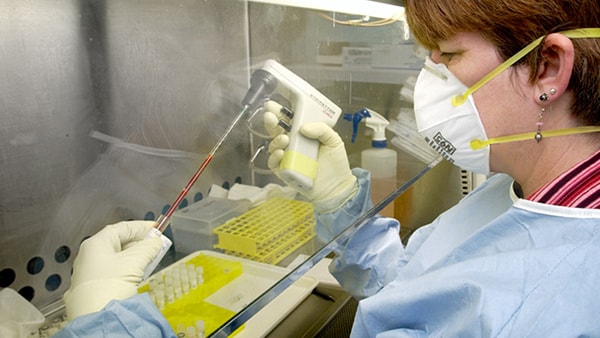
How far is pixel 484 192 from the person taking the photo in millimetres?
984

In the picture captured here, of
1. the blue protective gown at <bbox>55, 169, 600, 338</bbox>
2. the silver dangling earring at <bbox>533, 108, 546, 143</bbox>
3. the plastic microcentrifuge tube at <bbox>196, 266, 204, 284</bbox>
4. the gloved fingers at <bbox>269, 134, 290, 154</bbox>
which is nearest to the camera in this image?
the blue protective gown at <bbox>55, 169, 600, 338</bbox>

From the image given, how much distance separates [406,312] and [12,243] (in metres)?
0.75

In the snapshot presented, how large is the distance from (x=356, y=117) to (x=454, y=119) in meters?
0.75

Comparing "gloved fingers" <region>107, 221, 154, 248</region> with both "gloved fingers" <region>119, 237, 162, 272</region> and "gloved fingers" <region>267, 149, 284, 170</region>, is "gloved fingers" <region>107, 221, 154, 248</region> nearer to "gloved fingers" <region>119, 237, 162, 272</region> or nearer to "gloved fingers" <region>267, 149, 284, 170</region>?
"gloved fingers" <region>119, 237, 162, 272</region>

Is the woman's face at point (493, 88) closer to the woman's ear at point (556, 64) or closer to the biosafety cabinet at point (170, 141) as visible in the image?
the woman's ear at point (556, 64)

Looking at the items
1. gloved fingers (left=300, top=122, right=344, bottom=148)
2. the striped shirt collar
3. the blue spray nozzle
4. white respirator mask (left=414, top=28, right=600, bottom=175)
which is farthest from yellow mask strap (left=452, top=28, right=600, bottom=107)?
the blue spray nozzle

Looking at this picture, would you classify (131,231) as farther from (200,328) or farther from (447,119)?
(447,119)

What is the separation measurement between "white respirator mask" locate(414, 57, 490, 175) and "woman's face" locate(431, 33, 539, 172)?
1 centimetres

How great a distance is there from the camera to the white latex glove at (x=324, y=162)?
3.91ft

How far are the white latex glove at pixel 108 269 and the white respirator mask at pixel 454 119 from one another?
21.5 inches

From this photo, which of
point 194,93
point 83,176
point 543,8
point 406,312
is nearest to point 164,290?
point 83,176

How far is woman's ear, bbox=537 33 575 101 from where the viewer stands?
0.65 meters

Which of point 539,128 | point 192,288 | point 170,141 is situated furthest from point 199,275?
point 539,128

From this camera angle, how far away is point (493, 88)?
749 mm
